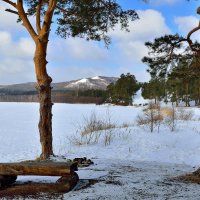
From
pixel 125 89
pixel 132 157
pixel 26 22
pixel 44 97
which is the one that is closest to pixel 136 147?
pixel 132 157

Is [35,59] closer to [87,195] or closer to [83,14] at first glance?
[83,14]

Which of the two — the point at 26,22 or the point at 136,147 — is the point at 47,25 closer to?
the point at 26,22

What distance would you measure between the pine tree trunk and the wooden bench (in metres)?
3.73

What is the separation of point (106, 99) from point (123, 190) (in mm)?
66432

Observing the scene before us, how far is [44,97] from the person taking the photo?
10.2 meters

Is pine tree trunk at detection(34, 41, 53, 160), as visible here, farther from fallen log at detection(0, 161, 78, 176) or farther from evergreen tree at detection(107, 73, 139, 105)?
evergreen tree at detection(107, 73, 139, 105)

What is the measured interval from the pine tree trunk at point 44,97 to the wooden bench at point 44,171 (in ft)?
12.2

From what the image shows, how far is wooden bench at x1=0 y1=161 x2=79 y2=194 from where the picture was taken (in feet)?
20.8

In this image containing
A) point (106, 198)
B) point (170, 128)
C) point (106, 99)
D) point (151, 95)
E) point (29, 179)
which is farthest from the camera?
point (106, 99)

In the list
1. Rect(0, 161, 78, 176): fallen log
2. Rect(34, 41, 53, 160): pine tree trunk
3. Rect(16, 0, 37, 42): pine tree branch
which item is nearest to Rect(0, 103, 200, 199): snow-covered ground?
Rect(0, 161, 78, 176): fallen log

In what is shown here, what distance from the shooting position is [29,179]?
23.5ft

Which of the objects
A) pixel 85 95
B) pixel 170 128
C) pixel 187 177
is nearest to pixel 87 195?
pixel 187 177

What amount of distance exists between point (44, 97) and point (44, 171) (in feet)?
13.3

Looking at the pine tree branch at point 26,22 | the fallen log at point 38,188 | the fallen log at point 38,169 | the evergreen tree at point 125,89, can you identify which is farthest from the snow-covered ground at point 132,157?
the evergreen tree at point 125,89
